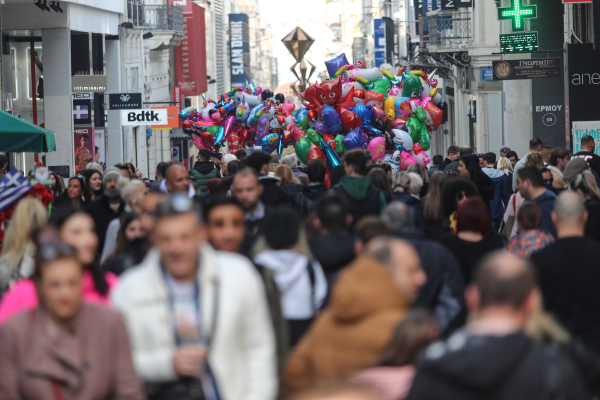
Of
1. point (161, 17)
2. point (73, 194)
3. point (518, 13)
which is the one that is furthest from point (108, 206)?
point (161, 17)

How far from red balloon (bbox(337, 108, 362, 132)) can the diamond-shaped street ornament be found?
20.2 meters

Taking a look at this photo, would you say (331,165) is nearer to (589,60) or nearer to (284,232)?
(589,60)

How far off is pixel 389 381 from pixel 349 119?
14053 mm

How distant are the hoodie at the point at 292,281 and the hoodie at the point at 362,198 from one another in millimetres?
2988

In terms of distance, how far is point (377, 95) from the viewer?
1781 cm

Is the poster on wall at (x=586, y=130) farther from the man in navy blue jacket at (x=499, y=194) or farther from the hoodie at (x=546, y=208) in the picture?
the hoodie at (x=546, y=208)

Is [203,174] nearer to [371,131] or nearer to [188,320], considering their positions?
[371,131]

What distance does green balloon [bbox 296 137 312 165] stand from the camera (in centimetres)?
1766

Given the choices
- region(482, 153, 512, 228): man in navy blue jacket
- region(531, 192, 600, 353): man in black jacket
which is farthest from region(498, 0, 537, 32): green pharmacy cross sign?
region(531, 192, 600, 353): man in black jacket

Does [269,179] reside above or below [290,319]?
above

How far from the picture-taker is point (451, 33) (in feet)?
102

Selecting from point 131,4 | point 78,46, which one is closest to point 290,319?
point 78,46

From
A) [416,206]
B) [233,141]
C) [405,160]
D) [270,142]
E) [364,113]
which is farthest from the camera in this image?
[233,141]

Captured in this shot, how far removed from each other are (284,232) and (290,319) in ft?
1.56
